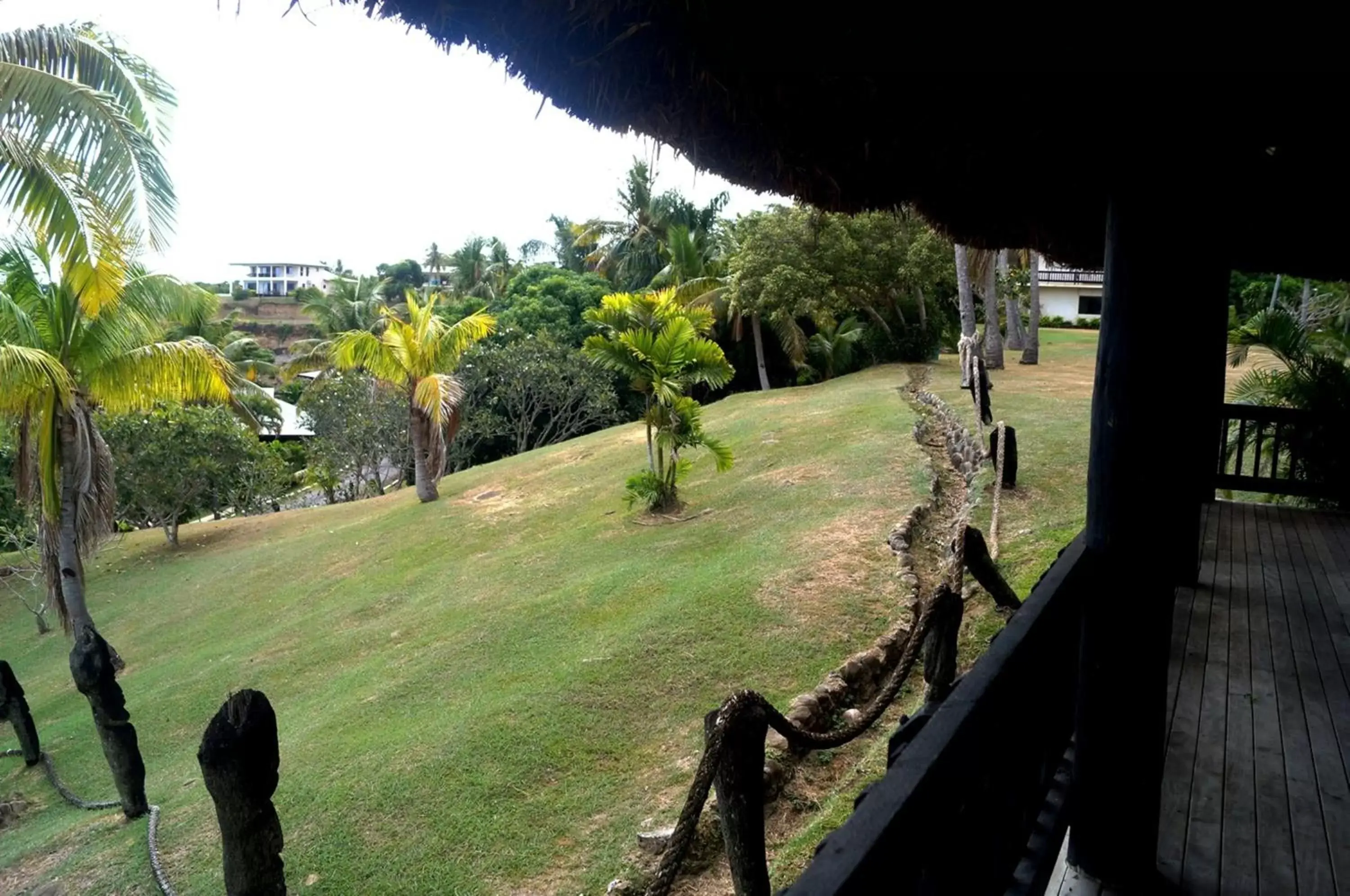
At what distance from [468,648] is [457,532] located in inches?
230

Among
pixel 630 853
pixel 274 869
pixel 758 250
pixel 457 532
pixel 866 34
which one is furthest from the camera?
pixel 758 250

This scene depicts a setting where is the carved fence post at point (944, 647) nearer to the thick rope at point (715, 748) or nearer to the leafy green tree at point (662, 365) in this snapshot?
the thick rope at point (715, 748)

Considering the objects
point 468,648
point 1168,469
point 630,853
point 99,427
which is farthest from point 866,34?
point 99,427

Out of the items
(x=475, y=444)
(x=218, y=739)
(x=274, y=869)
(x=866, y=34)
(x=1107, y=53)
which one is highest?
(x=866, y=34)

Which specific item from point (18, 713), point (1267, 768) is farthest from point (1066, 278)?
point (18, 713)

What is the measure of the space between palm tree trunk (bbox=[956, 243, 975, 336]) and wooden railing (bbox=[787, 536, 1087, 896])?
15297mm

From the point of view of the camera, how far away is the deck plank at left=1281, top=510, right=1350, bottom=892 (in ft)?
7.86

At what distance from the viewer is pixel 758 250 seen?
2227cm

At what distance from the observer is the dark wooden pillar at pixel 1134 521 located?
6.30ft

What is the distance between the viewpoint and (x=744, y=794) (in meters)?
2.65

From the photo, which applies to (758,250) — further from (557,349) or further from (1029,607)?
(1029,607)

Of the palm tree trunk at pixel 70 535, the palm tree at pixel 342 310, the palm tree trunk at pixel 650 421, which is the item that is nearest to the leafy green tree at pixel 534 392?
the palm tree trunk at pixel 650 421

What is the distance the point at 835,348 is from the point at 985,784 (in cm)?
2509

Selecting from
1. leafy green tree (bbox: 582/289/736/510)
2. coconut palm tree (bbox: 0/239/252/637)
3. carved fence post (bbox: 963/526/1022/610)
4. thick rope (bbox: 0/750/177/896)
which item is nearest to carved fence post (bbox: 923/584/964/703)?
carved fence post (bbox: 963/526/1022/610)
